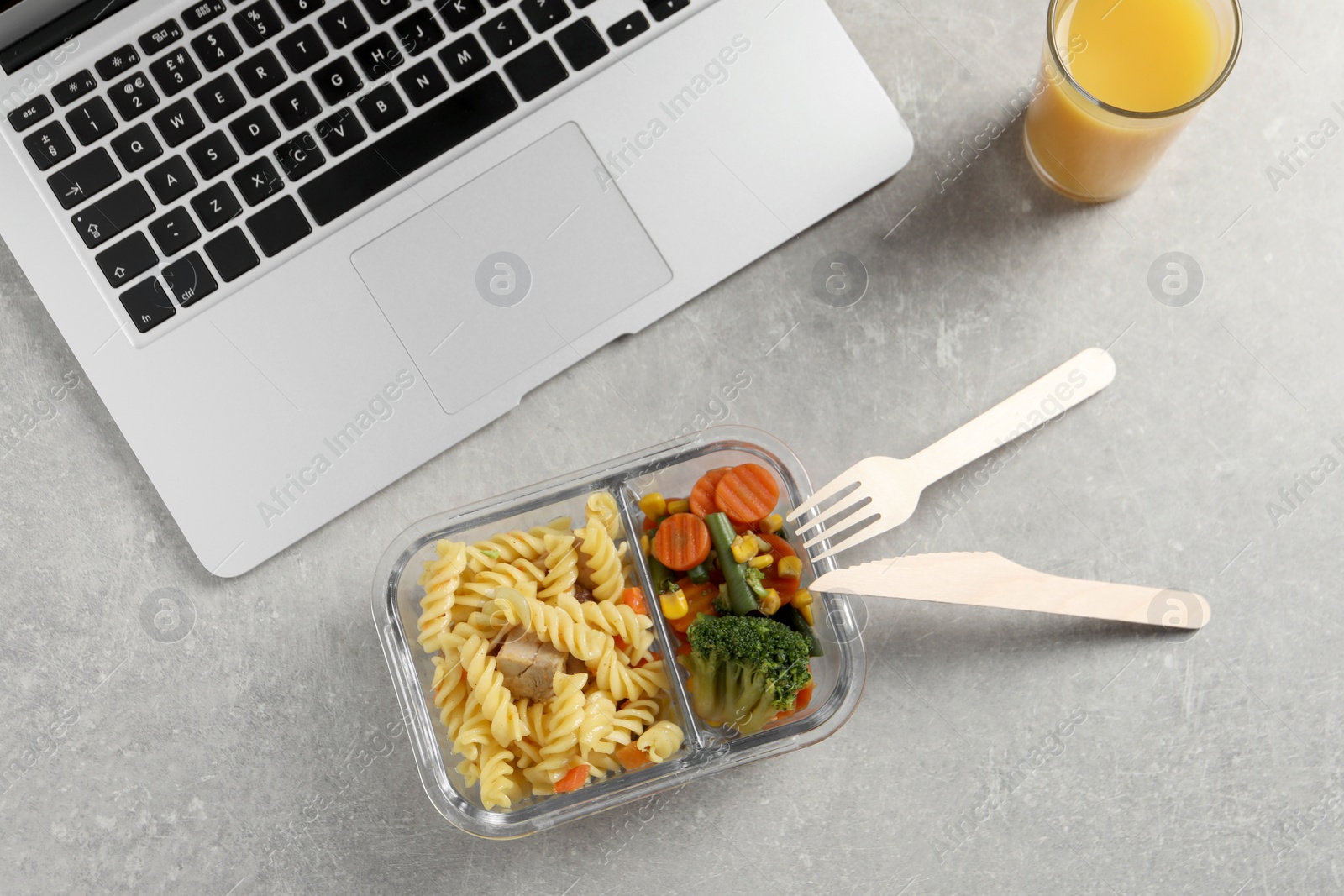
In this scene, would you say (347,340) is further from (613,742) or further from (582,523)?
(613,742)

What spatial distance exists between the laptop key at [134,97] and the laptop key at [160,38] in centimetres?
5

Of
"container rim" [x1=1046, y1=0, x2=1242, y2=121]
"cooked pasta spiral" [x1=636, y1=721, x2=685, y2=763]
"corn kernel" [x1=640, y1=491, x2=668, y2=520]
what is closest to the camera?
"container rim" [x1=1046, y1=0, x2=1242, y2=121]

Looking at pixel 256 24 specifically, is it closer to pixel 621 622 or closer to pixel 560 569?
pixel 560 569

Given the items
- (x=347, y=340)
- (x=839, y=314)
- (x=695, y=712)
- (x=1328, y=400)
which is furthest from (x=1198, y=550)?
(x=347, y=340)

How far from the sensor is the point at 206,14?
1.58 metres

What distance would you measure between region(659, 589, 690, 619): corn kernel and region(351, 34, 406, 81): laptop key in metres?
1.00

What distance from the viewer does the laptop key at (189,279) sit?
5.10 feet

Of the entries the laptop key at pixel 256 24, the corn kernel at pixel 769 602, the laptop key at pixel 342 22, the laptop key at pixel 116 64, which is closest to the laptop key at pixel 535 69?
the laptop key at pixel 342 22

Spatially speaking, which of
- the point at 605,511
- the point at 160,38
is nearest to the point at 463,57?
the point at 160,38

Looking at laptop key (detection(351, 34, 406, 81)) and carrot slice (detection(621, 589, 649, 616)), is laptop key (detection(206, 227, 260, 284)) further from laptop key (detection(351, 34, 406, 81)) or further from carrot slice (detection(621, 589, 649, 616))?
carrot slice (detection(621, 589, 649, 616))

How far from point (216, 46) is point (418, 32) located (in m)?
0.34

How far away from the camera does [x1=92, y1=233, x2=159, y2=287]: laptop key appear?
155 cm

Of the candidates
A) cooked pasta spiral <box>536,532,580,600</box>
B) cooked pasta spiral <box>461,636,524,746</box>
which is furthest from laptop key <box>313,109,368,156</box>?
cooked pasta spiral <box>461,636,524,746</box>

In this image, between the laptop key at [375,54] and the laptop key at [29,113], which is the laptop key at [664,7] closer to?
the laptop key at [375,54]
